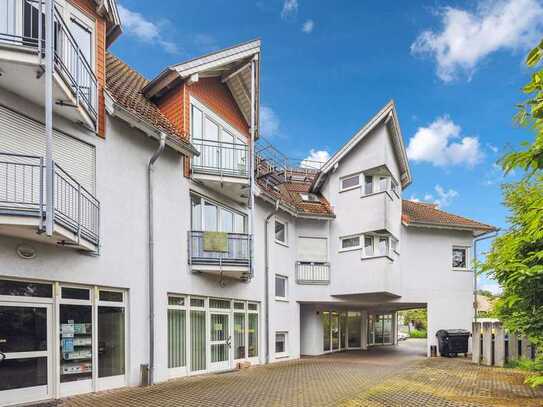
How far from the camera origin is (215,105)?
15883 millimetres

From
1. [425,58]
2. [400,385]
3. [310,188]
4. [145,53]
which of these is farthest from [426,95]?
[400,385]

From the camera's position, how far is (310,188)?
2311 centimetres

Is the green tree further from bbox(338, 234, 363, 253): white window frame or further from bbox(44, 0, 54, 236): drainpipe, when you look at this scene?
bbox(44, 0, 54, 236): drainpipe

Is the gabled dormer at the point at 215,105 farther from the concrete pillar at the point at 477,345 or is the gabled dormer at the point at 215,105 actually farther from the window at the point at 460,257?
the window at the point at 460,257

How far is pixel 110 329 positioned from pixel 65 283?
6.01 ft

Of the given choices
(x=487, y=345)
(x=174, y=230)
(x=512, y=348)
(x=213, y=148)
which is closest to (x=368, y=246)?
(x=487, y=345)

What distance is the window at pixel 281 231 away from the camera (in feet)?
64.6

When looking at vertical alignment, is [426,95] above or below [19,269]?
above

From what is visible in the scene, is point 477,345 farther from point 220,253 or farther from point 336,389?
point 220,253

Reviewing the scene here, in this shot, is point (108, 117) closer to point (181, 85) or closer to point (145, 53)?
point (181, 85)

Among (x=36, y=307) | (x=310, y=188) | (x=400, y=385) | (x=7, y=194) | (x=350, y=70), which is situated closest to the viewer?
(x=7, y=194)

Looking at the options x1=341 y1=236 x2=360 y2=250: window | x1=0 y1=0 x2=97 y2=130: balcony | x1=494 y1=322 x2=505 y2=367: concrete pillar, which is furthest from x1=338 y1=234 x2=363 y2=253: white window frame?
x1=0 y1=0 x2=97 y2=130: balcony

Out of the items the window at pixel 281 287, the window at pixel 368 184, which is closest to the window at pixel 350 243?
the window at pixel 368 184

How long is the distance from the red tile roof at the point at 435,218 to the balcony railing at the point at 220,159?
32.3 ft
